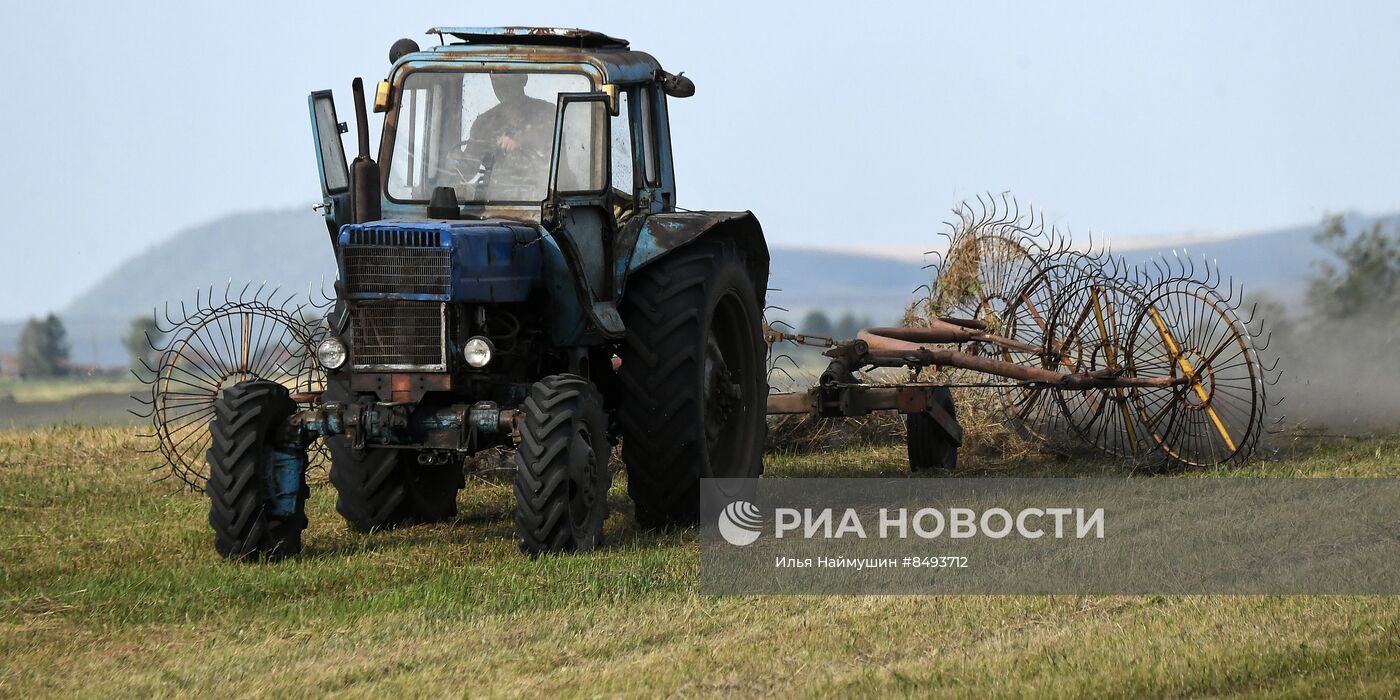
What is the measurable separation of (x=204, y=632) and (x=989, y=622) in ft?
10.1

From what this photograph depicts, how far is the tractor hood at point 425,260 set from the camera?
8344 mm

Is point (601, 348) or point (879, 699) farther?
point (601, 348)

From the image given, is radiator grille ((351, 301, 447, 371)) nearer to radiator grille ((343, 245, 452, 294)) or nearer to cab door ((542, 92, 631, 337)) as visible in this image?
radiator grille ((343, 245, 452, 294))

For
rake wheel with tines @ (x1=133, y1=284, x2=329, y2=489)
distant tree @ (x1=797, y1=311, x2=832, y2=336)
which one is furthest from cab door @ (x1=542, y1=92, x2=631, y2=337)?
distant tree @ (x1=797, y1=311, x2=832, y2=336)

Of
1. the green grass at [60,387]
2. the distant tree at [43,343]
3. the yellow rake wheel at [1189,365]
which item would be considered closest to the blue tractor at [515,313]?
the yellow rake wheel at [1189,365]

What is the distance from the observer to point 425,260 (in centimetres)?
837

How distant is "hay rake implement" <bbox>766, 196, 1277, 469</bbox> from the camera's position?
1143cm

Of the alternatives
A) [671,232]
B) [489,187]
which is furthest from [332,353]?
[671,232]

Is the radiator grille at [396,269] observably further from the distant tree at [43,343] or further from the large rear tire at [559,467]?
the distant tree at [43,343]

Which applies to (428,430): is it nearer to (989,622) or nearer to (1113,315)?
(989,622)

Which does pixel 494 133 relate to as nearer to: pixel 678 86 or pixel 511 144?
pixel 511 144

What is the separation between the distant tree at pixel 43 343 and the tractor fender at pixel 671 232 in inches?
1139

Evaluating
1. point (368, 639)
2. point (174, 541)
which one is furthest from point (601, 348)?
point (368, 639)

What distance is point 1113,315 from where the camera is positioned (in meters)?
11.7
